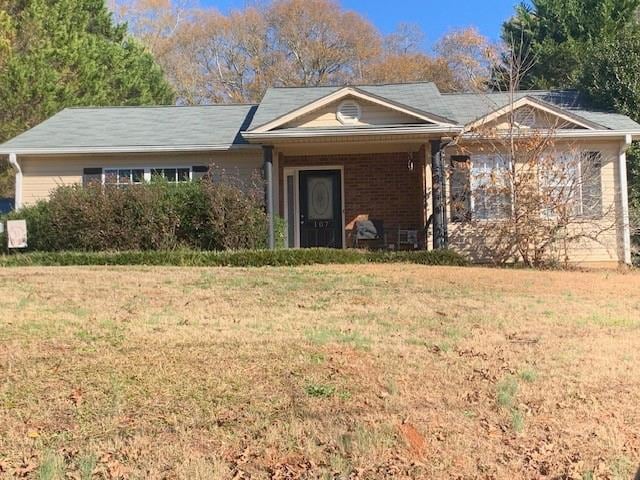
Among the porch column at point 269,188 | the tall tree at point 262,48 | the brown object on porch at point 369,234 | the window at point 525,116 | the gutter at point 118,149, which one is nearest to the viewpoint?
the porch column at point 269,188

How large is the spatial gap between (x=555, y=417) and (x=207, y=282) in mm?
5717

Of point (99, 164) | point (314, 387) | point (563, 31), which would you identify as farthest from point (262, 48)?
point (314, 387)

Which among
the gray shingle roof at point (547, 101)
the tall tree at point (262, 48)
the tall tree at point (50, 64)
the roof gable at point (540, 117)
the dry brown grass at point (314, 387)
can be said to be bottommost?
the dry brown grass at point (314, 387)

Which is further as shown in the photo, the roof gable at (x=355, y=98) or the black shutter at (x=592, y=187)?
the black shutter at (x=592, y=187)

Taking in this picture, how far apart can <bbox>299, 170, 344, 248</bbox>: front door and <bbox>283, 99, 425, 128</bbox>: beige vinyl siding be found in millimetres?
2171

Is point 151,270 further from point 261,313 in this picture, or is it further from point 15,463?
point 15,463

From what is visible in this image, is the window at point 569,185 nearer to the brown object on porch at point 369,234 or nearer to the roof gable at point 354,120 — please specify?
the roof gable at point 354,120

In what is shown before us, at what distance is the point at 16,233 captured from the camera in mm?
12367

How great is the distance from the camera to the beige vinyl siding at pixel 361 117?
1277 centimetres

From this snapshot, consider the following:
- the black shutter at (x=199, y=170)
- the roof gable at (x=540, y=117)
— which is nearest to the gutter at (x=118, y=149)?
the black shutter at (x=199, y=170)

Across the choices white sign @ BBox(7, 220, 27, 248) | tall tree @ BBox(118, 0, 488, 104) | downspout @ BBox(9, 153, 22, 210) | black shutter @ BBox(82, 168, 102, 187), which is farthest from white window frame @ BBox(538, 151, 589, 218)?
tall tree @ BBox(118, 0, 488, 104)

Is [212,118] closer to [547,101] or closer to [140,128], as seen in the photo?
[140,128]

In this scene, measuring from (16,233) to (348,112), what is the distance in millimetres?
7355

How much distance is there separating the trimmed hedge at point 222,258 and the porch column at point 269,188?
990 millimetres
